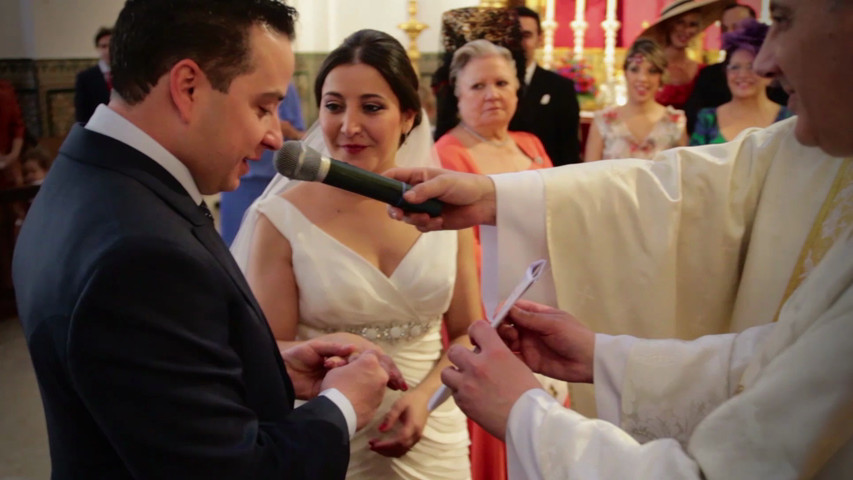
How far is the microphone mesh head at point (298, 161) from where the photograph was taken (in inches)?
61.3

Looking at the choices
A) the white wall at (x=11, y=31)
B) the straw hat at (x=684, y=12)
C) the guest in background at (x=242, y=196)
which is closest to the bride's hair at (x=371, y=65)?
the guest in background at (x=242, y=196)

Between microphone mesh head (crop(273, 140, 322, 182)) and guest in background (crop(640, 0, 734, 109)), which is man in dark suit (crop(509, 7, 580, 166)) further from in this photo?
microphone mesh head (crop(273, 140, 322, 182))

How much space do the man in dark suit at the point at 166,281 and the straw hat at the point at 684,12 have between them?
490 cm

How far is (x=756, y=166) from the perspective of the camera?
6.68ft

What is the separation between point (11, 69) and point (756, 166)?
26.1 ft

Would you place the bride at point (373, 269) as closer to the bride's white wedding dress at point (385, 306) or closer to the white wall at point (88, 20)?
the bride's white wedding dress at point (385, 306)

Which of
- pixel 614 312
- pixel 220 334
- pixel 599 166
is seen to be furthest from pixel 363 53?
pixel 220 334

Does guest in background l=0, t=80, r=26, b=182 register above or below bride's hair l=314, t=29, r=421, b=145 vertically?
below

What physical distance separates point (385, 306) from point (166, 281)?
1203 millimetres

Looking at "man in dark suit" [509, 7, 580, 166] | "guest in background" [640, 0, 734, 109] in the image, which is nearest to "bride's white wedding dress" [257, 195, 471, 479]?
"man in dark suit" [509, 7, 580, 166]

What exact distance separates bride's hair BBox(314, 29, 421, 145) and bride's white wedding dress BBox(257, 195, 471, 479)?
1.47ft

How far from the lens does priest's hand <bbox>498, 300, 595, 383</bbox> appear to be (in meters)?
1.77

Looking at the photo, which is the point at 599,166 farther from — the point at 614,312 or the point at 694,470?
the point at 694,470

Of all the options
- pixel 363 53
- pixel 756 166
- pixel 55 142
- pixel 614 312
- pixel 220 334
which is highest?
pixel 363 53
